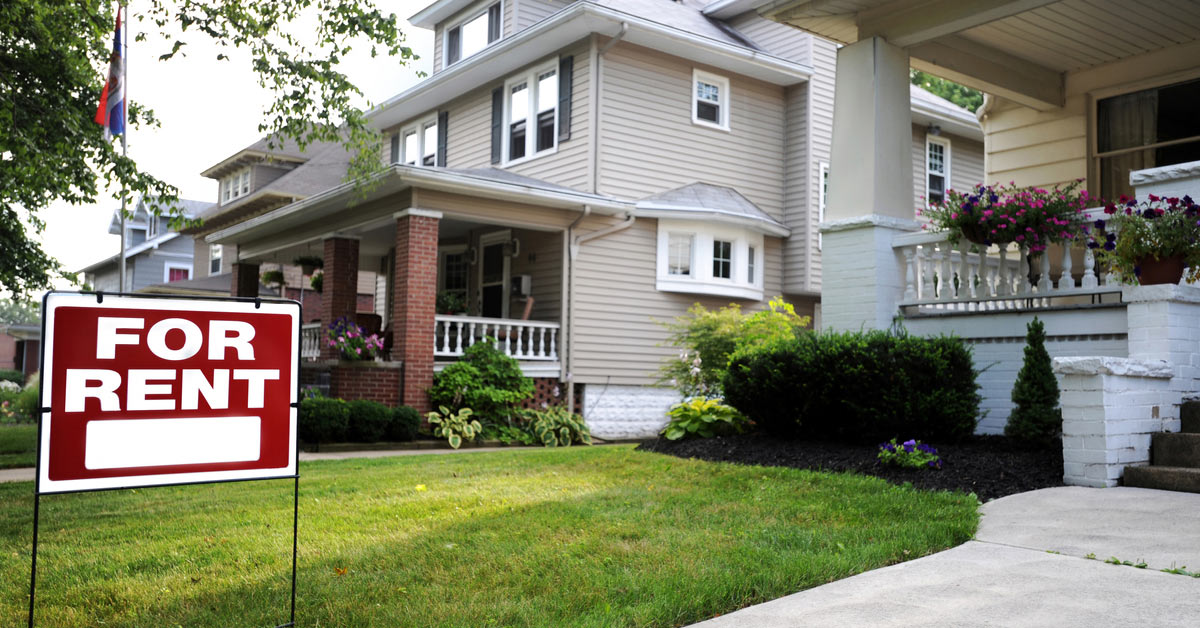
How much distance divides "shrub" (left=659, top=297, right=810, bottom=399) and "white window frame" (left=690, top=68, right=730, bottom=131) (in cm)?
460

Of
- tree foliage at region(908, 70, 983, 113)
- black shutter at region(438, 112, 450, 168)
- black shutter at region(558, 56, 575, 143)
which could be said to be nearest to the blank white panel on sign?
black shutter at region(558, 56, 575, 143)

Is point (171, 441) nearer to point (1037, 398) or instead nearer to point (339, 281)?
point (1037, 398)

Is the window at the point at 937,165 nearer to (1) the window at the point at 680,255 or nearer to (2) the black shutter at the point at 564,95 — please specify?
(1) the window at the point at 680,255

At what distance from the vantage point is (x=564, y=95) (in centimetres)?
1670

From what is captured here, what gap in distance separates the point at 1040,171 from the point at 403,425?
347 inches

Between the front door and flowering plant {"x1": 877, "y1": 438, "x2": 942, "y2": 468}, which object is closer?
flowering plant {"x1": 877, "y1": 438, "x2": 942, "y2": 468}

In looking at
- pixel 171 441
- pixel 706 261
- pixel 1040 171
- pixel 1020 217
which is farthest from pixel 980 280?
pixel 706 261

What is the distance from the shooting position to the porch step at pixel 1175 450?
607cm

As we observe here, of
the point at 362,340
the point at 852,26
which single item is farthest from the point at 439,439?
the point at 852,26

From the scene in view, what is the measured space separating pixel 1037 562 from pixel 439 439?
32.3ft

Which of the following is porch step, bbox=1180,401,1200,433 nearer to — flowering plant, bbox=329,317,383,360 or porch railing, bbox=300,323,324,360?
flowering plant, bbox=329,317,383,360

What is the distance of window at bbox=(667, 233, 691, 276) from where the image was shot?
55.2 ft

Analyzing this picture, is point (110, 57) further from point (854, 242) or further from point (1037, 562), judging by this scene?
point (1037, 562)

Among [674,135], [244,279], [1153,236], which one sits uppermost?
[674,135]
